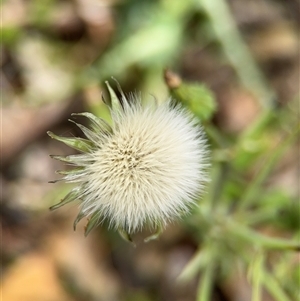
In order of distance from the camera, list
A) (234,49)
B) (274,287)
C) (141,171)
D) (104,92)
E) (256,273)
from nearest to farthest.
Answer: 1. (141,171)
2. (256,273)
3. (274,287)
4. (104,92)
5. (234,49)

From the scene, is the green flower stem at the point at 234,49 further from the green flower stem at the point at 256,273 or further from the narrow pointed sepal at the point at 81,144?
the narrow pointed sepal at the point at 81,144

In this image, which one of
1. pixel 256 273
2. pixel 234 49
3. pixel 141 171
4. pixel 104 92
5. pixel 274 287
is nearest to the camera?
pixel 141 171

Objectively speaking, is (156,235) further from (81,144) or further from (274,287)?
(274,287)

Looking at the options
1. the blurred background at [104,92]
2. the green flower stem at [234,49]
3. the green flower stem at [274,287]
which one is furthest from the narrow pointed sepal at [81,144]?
the green flower stem at [234,49]

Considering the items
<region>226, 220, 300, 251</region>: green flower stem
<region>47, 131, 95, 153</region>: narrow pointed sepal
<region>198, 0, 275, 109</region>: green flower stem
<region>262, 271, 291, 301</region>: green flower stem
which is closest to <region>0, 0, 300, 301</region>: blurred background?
<region>198, 0, 275, 109</region>: green flower stem

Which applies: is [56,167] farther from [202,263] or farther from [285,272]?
[285,272]

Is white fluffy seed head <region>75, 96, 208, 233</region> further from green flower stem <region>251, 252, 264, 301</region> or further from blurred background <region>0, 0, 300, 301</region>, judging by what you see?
blurred background <region>0, 0, 300, 301</region>

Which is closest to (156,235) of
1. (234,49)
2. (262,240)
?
(262,240)

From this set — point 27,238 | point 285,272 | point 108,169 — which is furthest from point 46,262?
point 108,169
